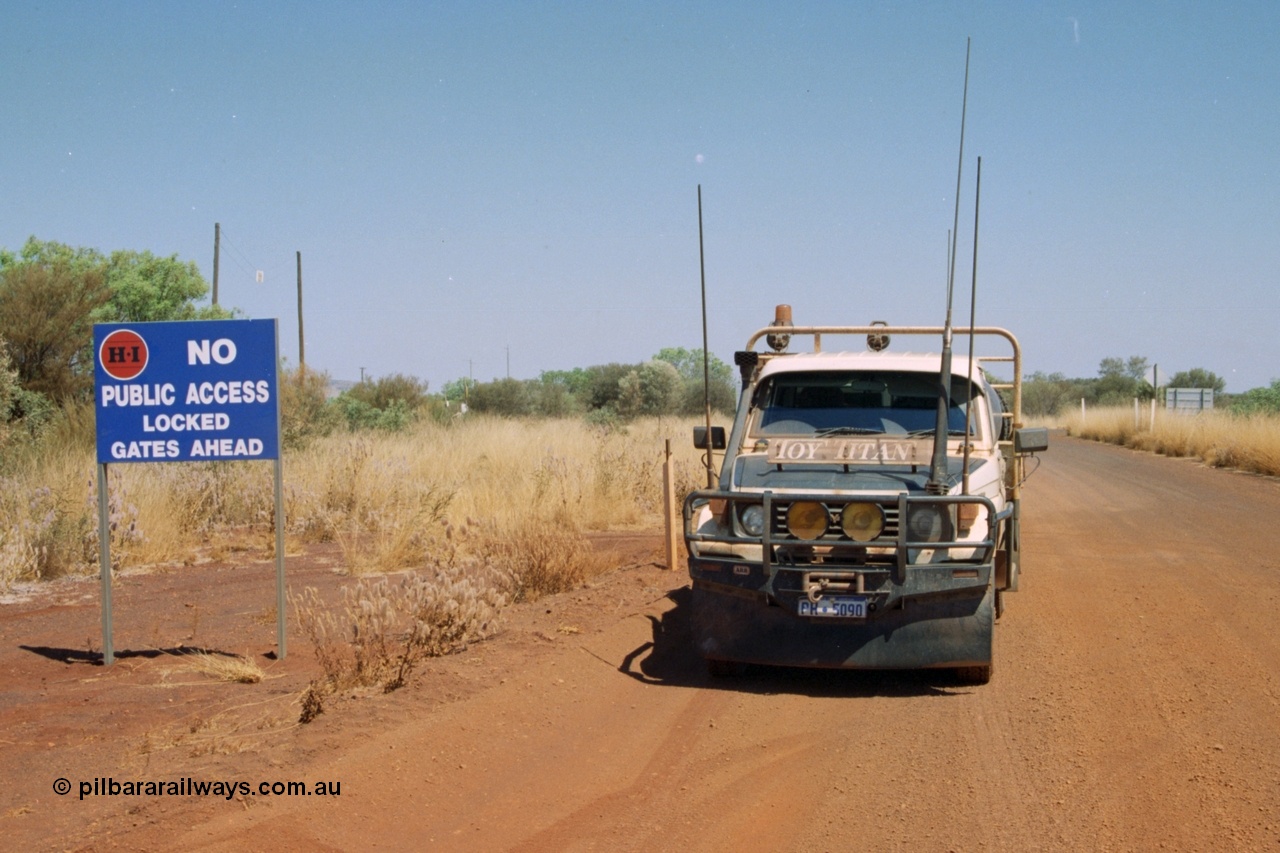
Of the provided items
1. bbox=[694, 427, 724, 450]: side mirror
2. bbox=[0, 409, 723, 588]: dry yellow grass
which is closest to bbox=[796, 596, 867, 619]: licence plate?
bbox=[694, 427, 724, 450]: side mirror

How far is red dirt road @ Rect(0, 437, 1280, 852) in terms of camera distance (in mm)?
4781

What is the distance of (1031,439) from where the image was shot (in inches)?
318

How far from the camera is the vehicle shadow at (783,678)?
7.11 meters

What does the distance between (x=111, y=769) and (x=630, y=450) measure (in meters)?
17.2

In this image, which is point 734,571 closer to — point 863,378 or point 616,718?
point 616,718

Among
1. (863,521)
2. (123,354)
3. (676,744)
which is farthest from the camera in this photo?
(123,354)

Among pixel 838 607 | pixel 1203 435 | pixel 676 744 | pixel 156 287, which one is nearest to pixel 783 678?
pixel 838 607

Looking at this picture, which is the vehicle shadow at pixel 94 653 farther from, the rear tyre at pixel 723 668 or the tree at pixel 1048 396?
the tree at pixel 1048 396

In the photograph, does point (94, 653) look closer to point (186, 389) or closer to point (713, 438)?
point (186, 389)

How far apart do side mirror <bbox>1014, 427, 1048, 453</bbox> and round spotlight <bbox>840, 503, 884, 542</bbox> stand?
1763mm

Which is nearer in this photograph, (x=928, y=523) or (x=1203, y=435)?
(x=928, y=523)

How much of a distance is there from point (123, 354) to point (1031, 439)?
6.97 m

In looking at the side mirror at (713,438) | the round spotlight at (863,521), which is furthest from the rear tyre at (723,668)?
the side mirror at (713,438)

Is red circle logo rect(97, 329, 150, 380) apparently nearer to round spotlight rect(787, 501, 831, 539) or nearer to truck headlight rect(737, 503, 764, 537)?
truck headlight rect(737, 503, 764, 537)
